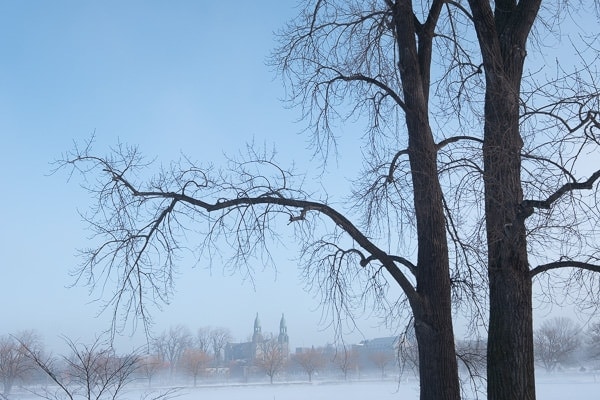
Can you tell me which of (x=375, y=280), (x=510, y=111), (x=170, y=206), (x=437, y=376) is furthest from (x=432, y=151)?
(x=170, y=206)

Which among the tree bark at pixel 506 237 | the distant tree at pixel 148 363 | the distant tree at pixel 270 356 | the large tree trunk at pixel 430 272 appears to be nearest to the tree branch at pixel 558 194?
the tree bark at pixel 506 237

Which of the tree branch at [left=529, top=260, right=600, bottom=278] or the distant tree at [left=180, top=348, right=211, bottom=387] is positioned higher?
the tree branch at [left=529, top=260, right=600, bottom=278]

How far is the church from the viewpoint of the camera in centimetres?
6643

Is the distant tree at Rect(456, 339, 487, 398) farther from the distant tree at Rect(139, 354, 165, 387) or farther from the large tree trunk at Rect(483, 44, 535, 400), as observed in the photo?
the distant tree at Rect(139, 354, 165, 387)

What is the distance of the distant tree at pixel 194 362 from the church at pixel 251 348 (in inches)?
226

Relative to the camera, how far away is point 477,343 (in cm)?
833

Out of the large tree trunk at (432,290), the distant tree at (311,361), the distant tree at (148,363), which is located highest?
the large tree trunk at (432,290)

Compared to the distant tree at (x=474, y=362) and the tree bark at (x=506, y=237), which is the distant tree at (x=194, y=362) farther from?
the tree bark at (x=506, y=237)

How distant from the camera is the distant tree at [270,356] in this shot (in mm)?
68950

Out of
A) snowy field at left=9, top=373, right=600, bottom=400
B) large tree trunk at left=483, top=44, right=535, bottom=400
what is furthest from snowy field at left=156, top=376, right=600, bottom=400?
large tree trunk at left=483, top=44, right=535, bottom=400

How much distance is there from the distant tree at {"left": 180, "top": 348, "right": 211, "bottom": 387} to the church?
5.74 m

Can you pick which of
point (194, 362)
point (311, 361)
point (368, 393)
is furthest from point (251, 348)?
point (368, 393)

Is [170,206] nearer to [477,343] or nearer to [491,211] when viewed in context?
[491,211]

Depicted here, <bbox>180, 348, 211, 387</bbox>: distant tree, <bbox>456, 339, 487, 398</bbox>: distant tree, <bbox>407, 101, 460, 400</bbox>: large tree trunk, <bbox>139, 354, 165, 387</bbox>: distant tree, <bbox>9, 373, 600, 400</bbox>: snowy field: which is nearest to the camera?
<bbox>407, 101, 460, 400</bbox>: large tree trunk
